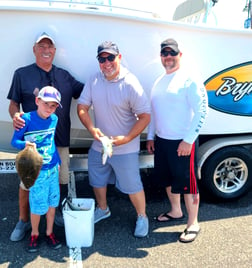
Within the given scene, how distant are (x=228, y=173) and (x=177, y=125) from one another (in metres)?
1.37

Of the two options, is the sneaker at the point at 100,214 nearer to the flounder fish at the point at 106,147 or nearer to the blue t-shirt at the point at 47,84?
the blue t-shirt at the point at 47,84

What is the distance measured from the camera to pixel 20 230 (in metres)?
3.32

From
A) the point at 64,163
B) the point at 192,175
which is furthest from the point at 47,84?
the point at 192,175

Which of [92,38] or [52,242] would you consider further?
[92,38]

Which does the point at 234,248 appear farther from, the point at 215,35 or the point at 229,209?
the point at 215,35

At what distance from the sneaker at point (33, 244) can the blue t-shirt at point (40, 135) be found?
71 cm

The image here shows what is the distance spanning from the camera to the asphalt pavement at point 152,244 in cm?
299

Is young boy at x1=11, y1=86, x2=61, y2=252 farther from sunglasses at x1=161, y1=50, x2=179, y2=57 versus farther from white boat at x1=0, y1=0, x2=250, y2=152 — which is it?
sunglasses at x1=161, y1=50, x2=179, y2=57

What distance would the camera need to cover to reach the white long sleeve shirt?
2.98 meters

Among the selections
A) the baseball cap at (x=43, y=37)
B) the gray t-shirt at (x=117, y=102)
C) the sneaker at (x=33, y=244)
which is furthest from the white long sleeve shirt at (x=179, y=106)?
the sneaker at (x=33, y=244)

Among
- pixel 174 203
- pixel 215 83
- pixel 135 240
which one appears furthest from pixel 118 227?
pixel 215 83

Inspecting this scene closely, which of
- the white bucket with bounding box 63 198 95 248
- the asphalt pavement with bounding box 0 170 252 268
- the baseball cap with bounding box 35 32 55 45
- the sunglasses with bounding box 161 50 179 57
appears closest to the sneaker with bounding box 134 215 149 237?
the asphalt pavement with bounding box 0 170 252 268

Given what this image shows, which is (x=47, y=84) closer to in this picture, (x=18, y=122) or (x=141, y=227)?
(x=18, y=122)

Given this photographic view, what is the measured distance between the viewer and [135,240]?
3340mm
